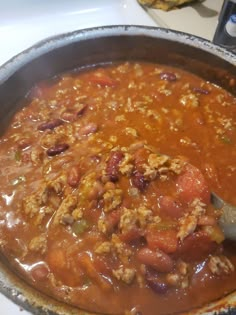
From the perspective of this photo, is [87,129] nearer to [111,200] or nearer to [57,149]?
[57,149]

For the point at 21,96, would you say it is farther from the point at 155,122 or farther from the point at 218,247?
the point at 218,247

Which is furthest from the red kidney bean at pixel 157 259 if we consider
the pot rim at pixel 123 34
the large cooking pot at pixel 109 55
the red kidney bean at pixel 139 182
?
the pot rim at pixel 123 34

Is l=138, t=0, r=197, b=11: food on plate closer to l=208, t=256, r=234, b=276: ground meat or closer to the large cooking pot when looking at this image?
the large cooking pot

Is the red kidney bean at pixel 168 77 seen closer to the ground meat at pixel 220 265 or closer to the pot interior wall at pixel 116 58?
the pot interior wall at pixel 116 58

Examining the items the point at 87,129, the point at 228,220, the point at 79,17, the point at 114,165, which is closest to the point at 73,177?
the point at 114,165

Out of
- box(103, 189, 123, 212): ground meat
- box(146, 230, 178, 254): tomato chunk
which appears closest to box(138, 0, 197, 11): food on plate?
box(103, 189, 123, 212): ground meat

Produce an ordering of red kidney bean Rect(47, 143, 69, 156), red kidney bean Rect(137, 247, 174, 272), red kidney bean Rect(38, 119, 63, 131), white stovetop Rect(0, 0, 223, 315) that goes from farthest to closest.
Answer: white stovetop Rect(0, 0, 223, 315)
red kidney bean Rect(38, 119, 63, 131)
red kidney bean Rect(47, 143, 69, 156)
red kidney bean Rect(137, 247, 174, 272)
